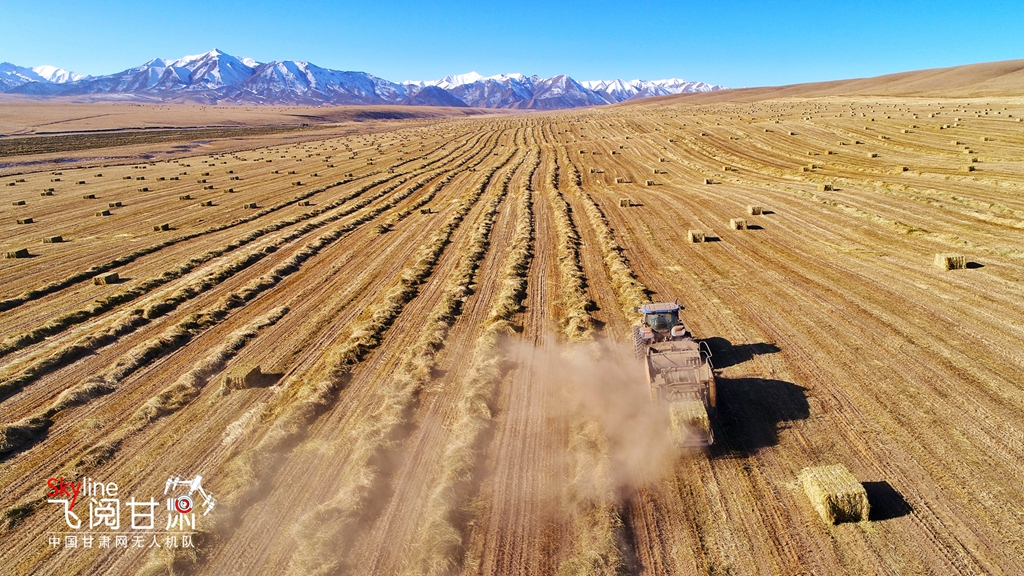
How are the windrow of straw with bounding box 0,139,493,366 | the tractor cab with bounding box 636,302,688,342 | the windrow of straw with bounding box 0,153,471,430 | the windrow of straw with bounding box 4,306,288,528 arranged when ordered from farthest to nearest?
1. the windrow of straw with bounding box 0,139,493,366
2. the windrow of straw with bounding box 0,153,471,430
3. the tractor cab with bounding box 636,302,688,342
4. the windrow of straw with bounding box 4,306,288,528

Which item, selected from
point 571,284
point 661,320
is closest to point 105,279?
point 571,284

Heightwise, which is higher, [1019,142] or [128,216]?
[1019,142]

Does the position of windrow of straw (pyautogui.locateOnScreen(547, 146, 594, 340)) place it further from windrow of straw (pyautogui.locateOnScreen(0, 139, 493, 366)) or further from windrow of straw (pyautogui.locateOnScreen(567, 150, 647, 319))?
windrow of straw (pyautogui.locateOnScreen(0, 139, 493, 366))

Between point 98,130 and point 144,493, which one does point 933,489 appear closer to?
point 144,493

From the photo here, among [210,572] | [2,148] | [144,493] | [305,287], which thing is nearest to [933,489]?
[210,572]

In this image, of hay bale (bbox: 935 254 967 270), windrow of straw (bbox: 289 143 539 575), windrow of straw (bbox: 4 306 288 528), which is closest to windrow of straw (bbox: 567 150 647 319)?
windrow of straw (bbox: 289 143 539 575)
